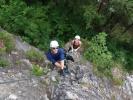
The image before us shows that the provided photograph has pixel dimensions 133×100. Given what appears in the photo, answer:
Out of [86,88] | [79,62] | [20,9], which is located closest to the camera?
[86,88]

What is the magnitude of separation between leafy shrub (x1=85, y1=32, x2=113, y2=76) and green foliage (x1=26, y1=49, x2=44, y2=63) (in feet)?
6.04

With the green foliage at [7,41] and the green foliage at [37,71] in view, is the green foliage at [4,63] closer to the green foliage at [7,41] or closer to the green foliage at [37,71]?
the green foliage at [7,41]

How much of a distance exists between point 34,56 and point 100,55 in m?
2.46

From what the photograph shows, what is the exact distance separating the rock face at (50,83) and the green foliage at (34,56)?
198 millimetres

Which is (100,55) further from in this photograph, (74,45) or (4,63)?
(4,63)

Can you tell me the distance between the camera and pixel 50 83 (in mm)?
11867

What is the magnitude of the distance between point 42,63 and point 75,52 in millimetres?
1389

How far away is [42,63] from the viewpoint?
12.9 meters

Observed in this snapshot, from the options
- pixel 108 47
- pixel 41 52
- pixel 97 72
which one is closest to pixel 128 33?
pixel 108 47

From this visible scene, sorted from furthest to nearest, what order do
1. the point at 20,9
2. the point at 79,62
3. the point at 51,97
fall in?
the point at 20,9, the point at 79,62, the point at 51,97

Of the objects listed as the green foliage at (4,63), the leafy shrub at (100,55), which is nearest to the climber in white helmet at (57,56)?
the green foliage at (4,63)

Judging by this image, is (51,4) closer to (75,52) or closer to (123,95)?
(75,52)

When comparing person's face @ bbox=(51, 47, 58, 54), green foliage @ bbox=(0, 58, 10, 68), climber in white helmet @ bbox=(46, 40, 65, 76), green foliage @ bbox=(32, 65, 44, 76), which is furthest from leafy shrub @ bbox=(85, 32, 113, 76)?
green foliage @ bbox=(0, 58, 10, 68)

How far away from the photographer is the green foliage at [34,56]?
1288 centimetres
